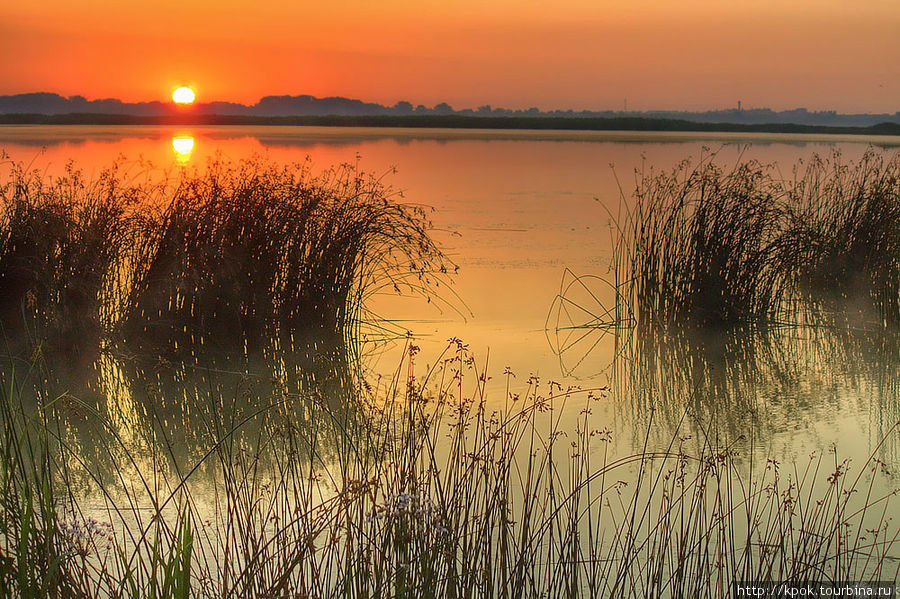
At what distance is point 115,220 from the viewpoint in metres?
5.22

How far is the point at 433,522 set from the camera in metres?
1.88

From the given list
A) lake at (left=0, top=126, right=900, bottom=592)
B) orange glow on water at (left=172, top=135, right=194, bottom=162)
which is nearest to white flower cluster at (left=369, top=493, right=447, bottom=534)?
lake at (left=0, top=126, right=900, bottom=592)

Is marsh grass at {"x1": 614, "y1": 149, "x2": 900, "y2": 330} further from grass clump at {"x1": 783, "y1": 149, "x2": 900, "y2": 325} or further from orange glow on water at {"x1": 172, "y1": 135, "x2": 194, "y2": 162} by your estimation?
orange glow on water at {"x1": 172, "y1": 135, "x2": 194, "y2": 162}

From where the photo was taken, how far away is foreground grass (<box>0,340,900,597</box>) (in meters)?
2.07

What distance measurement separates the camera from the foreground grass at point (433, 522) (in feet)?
6.79

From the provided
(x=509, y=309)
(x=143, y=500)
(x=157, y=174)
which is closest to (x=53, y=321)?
(x=143, y=500)

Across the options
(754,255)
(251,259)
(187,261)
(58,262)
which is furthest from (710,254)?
(58,262)

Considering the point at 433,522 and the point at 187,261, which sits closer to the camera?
the point at 433,522

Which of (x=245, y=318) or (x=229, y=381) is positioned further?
(x=245, y=318)

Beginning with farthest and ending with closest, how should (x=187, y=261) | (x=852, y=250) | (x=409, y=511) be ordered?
(x=852, y=250)
(x=187, y=261)
(x=409, y=511)

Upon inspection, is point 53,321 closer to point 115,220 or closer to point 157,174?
point 115,220

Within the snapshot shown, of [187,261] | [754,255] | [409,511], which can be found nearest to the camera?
[409,511]

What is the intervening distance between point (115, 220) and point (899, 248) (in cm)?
486

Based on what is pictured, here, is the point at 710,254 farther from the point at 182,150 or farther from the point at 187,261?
the point at 182,150
